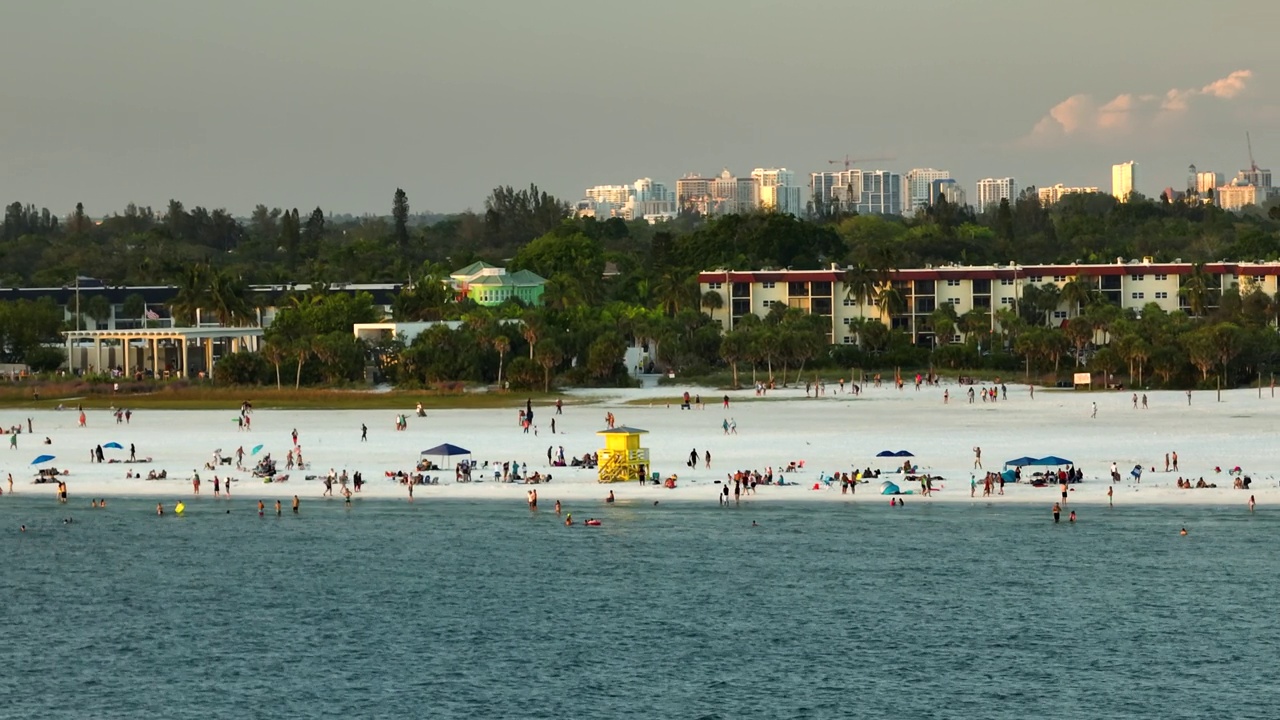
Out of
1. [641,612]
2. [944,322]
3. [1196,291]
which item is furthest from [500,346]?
[641,612]

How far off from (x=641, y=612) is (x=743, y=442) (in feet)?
111

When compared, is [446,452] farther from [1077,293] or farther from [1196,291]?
[1196,291]

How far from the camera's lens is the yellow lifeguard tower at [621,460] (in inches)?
2918

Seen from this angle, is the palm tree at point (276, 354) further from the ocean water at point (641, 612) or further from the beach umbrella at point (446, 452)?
the ocean water at point (641, 612)

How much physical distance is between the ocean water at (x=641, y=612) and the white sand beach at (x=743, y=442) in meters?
2.74

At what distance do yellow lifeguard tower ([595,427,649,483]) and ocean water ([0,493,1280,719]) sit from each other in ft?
10.5

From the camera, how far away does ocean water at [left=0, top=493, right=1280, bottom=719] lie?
4431cm

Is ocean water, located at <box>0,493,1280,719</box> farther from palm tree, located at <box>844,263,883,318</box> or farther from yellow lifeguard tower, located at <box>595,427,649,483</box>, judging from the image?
palm tree, located at <box>844,263,883,318</box>

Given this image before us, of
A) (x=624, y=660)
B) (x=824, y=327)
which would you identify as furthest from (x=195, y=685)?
(x=824, y=327)

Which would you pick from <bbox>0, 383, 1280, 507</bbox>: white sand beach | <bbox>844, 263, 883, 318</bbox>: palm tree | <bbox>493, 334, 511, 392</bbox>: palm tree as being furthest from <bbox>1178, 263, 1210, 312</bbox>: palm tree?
<bbox>493, 334, 511, 392</bbox>: palm tree

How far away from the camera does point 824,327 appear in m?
150

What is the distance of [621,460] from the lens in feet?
243

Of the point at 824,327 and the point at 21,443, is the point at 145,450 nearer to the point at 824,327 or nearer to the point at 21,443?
the point at 21,443

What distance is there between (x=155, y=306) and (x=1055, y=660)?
5718 inches
